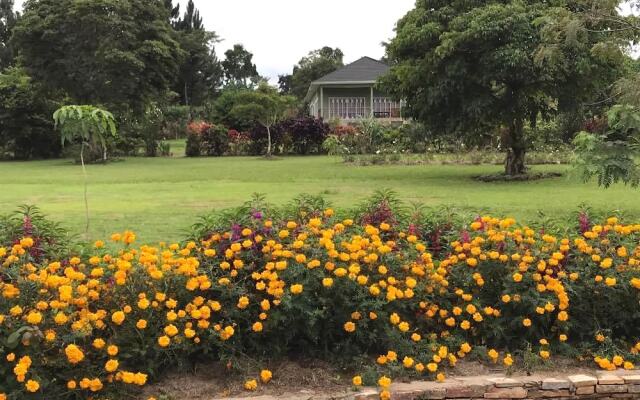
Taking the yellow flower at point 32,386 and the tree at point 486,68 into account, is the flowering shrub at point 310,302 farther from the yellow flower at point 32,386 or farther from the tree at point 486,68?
the tree at point 486,68

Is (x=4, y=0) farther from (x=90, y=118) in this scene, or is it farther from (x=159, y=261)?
(x=159, y=261)

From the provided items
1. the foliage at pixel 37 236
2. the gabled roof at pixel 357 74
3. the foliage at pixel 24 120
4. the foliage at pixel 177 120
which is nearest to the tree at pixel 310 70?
the foliage at pixel 177 120

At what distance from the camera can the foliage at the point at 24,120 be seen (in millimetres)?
31328

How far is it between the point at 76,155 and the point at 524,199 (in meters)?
22.4

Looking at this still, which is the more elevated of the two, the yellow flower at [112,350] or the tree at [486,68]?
the tree at [486,68]

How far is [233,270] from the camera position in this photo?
3.39 metres

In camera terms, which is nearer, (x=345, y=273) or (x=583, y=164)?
(x=345, y=273)

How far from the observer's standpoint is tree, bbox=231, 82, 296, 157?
28.6m

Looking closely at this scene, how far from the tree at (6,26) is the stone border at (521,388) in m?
62.7

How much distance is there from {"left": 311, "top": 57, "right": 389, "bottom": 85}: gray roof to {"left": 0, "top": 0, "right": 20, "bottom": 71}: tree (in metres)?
32.9

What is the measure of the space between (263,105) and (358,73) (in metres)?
14.2

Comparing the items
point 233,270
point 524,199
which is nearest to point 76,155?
point 524,199

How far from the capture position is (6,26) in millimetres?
62375

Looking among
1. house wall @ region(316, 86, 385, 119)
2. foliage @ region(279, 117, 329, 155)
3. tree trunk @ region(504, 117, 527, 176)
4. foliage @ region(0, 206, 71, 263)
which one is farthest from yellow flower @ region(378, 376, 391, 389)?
house wall @ region(316, 86, 385, 119)
